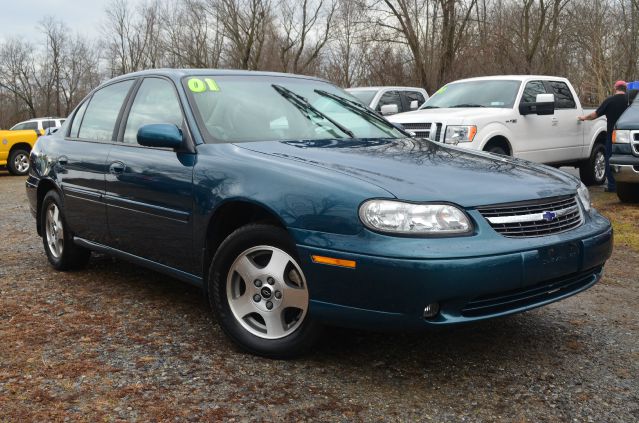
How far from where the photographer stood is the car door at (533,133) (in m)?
9.20

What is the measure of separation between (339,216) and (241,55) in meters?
41.7

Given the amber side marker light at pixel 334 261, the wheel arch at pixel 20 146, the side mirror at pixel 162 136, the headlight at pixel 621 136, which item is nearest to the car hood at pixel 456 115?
the headlight at pixel 621 136

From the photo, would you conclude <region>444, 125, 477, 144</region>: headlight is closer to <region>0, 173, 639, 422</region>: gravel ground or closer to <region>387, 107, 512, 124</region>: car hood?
<region>387, 107, 512, 124</region>: car hood

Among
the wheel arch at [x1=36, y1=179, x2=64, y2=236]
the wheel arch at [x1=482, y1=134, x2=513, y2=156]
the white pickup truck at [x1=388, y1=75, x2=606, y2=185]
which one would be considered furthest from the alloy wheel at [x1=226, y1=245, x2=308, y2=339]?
the wheel arch at [x1=482, y1=134, x2=513, y2=156]

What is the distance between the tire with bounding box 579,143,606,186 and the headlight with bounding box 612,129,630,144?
2.45 m

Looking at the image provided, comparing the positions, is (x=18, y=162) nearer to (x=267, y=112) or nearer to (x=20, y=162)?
(x=20, y=162)

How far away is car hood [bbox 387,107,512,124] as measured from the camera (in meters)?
8.57

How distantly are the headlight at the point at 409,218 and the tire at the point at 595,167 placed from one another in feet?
29.4

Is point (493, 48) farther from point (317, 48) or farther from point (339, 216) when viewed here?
point (339, 216)

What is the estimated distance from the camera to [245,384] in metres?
2.96

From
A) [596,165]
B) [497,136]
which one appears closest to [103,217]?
[497,136]

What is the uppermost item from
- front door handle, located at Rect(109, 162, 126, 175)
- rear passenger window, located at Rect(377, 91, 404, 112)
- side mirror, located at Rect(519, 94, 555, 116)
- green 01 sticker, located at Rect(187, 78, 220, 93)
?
rear passenger window, located at Rect(377, 91, 404, 112)

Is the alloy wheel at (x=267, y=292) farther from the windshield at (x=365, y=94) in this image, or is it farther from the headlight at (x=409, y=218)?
the windshield at (x=365, y=94)

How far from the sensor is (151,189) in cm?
384
